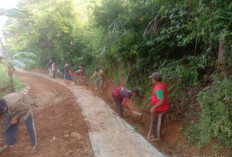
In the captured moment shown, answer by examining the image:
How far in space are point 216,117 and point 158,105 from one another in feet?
3.80

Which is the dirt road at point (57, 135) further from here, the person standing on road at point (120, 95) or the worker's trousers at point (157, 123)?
the worker's trousers at point (157, 123)

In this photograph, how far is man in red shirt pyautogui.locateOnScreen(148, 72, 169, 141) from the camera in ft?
12.4

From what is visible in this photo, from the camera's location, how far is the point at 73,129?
4.54 metres

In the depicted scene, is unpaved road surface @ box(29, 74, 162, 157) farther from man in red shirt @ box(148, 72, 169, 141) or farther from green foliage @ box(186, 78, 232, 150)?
green foliage @ box(186, 78, 232, 150)

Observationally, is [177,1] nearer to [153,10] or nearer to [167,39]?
[167,39]

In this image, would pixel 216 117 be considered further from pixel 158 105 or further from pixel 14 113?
pixel 14 113

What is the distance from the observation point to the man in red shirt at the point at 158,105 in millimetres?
3787

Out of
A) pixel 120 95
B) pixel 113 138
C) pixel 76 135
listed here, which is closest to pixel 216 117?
pixel 113 138

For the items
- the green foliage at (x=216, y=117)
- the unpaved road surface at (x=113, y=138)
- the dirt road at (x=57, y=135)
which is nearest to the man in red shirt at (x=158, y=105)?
the unpaved road surface at (x=113, y=138)

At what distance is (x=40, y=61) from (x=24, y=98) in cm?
2034

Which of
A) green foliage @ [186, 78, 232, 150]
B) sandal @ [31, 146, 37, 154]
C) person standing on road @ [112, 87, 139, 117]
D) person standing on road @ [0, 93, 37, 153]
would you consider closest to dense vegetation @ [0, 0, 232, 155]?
green foliage @ [186, 78, 232, 150]

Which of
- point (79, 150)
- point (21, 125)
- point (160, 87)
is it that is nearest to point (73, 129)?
point (79, 150)

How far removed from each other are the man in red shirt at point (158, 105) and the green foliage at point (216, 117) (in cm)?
74

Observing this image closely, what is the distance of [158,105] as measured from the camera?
379 centimetres
